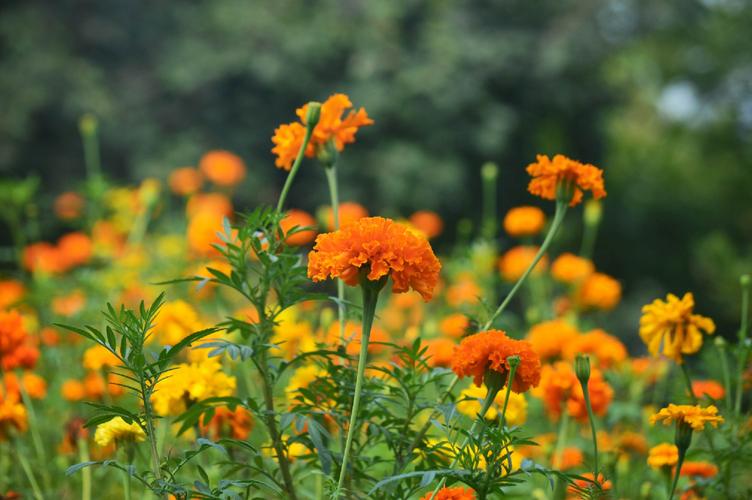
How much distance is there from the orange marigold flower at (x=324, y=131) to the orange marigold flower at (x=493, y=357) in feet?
1.15

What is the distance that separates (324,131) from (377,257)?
1.26ft

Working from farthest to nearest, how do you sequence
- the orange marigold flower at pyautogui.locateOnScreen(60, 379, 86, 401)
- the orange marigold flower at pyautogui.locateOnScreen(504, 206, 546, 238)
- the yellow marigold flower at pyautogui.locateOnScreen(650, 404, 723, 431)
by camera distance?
the orange marigold flower at pyautogui.locateOnScreen(504, 206, 546, 238)
the orange marigold flower at pyautogui.locateOnScreen(60, 379, 86, 401)
the yellow marigold flower at pyautogui.locateOnScreen(650, 404, 723, 431)

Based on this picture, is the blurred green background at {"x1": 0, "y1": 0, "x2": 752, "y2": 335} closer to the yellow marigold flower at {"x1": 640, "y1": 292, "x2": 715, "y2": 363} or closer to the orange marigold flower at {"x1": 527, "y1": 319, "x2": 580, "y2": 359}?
the orange marigold flower at {"x1": 527, "y1": 319, "x2": 580, "y2": 359}

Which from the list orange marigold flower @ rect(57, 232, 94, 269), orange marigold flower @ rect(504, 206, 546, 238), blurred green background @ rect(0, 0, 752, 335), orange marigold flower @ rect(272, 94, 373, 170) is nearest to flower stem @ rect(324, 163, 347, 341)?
orange marigold flower @ rect(272, 94, 373, 170)

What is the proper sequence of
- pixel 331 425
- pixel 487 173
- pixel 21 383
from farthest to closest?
pixel 487 173, pixel 21 383, pixel 331 425

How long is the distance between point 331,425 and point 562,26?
21.8 ft

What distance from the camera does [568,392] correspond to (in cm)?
→ 140

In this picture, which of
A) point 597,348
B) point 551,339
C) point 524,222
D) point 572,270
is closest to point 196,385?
point 551,339

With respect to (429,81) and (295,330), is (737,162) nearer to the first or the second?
(429,81)

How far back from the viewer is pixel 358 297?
1954mm

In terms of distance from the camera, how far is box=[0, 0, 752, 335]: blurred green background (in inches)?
241

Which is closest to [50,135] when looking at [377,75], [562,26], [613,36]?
[377,75]

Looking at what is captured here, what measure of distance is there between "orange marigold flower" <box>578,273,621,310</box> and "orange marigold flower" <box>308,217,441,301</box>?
131cm

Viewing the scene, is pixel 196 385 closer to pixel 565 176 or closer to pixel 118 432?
pixel 118 432
